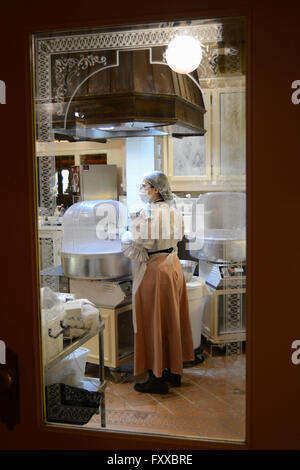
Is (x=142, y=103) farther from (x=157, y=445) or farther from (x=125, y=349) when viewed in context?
(x=157, y=445)

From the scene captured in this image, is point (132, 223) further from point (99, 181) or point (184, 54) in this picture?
point (184, 54)

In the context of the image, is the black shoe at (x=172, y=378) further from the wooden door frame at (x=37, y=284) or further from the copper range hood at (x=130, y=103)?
the copper range hood at (x=130, y=103)

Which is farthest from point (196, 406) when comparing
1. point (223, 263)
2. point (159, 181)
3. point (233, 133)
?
point (233, 133)

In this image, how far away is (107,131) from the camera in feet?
4.95

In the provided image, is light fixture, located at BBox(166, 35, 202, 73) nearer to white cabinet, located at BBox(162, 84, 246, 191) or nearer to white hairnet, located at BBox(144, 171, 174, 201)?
white cabinet, located at BBox(162, 84, 246, 191)

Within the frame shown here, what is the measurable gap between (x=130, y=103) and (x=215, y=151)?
0.34 m

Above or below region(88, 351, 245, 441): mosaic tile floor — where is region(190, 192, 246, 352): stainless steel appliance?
above

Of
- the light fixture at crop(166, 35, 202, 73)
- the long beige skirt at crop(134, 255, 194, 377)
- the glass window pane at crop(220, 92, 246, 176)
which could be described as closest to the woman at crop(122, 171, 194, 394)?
the long beige skirt at crop(134, 255, 194, 377)

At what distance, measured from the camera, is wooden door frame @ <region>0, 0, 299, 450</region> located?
1227 millimetres

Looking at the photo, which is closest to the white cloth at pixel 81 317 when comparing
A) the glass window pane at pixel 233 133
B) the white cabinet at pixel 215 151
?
the white cabinet at pixel 215 151

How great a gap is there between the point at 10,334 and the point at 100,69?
0.93m

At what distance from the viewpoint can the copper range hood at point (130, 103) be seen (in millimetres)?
1413

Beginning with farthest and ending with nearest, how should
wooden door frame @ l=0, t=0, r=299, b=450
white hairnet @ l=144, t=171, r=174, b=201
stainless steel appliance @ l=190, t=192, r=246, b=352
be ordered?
white hairnet @ l=144, t=171, r=174, b=201 → stainless steel appliance @ l=190, t=192, r=246, b=352 → wooden door frame @ l=0, t=0, r=299, b=450
